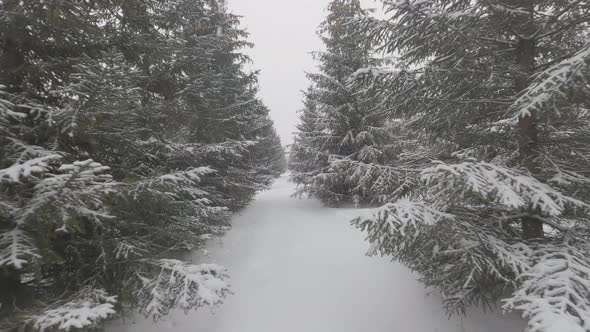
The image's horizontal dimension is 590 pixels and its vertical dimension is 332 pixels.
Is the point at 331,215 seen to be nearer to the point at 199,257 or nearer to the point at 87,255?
the point at 199,257

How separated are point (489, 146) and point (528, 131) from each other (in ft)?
2.96

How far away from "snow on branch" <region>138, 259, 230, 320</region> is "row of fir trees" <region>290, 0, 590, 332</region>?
6.30 ft

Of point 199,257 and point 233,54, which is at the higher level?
point 233,54

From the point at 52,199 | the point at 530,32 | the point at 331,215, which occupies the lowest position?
the point at 331,215

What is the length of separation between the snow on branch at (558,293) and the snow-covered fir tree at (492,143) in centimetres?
2

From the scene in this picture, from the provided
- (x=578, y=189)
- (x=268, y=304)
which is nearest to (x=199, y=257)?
(x=268, y=304)

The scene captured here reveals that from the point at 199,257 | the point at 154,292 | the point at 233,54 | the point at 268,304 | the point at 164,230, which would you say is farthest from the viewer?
the point at 233,54

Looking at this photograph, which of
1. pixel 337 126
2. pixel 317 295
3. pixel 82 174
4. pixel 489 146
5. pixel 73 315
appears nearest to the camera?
pixel 82 174

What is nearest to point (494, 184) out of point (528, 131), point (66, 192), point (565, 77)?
point (565, 77)

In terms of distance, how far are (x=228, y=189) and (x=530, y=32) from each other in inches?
380

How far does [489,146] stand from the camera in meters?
5.60

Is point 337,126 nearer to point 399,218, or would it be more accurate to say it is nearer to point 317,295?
point 317,295

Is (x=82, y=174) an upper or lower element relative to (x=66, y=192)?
upper

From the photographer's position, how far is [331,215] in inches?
463
